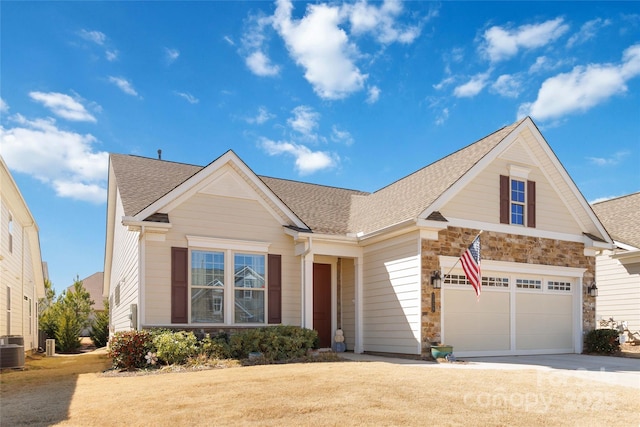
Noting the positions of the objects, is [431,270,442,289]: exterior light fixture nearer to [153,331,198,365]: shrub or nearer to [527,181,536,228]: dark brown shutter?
[527,181,536,228]: dark brown shutter

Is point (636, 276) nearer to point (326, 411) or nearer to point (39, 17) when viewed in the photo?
point (326, 411)

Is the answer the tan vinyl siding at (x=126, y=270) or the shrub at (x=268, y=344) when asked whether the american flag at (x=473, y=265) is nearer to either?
the shrub at (x=268, y=344)

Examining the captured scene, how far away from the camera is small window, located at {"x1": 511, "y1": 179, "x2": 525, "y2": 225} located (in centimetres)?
1489

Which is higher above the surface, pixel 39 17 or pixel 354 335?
pixel 39 17

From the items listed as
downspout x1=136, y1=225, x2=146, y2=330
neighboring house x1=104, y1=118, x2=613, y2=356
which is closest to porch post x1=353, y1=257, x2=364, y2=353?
neighboring house x1=104, y1=118, x2=613, y2=356

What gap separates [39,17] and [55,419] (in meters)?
10.6

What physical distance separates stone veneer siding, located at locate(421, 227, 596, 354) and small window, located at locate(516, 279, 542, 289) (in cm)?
55

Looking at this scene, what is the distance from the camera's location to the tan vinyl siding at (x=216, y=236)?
1235 cm

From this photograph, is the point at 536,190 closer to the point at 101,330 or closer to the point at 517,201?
the point at 517,201

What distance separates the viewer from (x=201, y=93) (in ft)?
53.6

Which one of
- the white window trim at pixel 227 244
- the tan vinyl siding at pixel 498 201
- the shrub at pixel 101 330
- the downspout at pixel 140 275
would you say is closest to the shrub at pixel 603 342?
the tan vinyl siding at pixel 498 201

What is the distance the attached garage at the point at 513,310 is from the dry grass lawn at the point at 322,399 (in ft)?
13.0

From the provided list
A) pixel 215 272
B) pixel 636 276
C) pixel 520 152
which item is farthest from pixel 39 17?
pixel 636 276

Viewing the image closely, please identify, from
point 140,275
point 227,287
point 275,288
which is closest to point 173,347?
point 140,275
